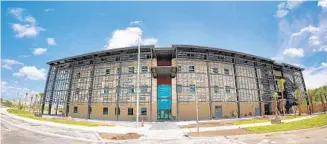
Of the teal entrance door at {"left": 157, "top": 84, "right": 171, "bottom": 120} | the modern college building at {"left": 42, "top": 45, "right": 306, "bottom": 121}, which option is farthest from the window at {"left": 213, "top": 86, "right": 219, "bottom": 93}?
the teal entrance door at {"left": 157, "top": 84, "right": 171, "bottom": 120}

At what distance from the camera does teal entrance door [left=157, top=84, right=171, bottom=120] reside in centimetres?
4131

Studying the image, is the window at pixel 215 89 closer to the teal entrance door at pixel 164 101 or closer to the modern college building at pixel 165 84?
the modern college building at pixel 165 84

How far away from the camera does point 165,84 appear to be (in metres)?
42.2

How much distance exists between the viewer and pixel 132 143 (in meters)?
16.6

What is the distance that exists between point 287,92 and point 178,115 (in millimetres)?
40824

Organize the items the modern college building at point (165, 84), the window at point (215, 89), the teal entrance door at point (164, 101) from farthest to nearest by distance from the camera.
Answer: the window at point (215, 89)
the teal entrance door at point (164, 101)
the modern college building at point (165, 84)

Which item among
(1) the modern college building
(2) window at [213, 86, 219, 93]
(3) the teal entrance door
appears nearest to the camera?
(1) the modern college building

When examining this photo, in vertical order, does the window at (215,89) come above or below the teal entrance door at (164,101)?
above

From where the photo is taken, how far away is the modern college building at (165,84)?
4116 cm

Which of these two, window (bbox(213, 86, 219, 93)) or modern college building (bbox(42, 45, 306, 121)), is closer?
modern college building (bbox(42, 45, 306, 121))

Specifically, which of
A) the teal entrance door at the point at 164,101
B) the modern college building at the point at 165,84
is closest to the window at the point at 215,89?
the modern college building at the point at 165,84

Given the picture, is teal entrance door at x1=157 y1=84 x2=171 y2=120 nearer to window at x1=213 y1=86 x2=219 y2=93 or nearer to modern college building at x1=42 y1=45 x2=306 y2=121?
modern college building at x1=42 y1=45 x2=306 y2=121

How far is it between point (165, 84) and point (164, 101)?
3.95m

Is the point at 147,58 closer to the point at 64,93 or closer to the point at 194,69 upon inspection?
the point at 194,69
